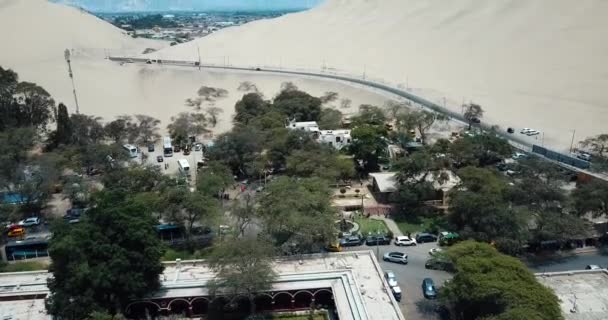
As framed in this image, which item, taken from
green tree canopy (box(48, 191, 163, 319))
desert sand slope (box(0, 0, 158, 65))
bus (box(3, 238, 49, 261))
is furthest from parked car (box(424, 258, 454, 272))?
desert sand slope (box(0, 0, 158, 65))

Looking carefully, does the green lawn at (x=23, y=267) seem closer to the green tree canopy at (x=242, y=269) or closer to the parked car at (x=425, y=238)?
the green tree canopy at (x=242, y=269)

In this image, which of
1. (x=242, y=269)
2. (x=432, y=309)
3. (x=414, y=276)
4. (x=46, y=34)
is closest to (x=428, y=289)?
(x=432, y=309)

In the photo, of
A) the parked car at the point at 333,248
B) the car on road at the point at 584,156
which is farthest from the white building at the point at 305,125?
the car on road at the point at 584,156

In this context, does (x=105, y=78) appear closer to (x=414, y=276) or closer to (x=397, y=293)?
(x=414, y=276)

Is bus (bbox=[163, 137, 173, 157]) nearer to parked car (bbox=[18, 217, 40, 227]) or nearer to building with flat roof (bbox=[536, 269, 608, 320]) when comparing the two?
parked car (bbox=[18, 217, 40, 227])

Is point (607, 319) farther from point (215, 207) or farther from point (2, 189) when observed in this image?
point (2, 189)
